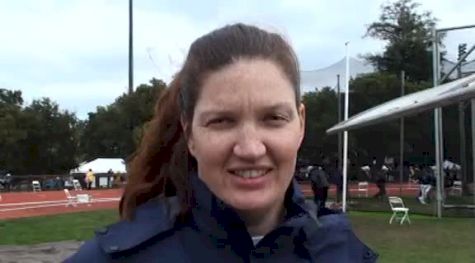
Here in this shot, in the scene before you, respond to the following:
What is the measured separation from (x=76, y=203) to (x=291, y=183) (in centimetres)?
3068

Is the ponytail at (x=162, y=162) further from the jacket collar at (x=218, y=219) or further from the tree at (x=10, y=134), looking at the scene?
the tree at (x=10, y=134)

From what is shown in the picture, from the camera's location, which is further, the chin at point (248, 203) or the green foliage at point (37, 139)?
the green foliage at point (37, 139)

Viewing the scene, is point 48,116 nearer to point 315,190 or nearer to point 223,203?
point 315,190

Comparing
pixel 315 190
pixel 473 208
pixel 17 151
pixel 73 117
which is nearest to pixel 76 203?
pixel 315 190

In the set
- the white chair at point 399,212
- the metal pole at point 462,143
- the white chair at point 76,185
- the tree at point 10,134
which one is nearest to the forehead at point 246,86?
the metal pole at point 462,143

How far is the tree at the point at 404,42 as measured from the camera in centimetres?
6769

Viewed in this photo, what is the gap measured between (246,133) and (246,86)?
0.32 ft

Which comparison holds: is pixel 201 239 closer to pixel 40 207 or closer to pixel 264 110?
pixel 264 110

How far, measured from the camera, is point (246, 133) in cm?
178

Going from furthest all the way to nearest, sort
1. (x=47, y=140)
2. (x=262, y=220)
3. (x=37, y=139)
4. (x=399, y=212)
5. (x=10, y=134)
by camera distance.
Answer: (x=47, y=140), (x=37, y=139), (x=10, y=134), (x=399, y=212), (x=262, y=220)

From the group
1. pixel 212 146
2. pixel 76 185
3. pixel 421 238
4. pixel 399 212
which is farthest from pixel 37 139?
pixel 212 146

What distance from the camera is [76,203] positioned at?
32.0 meters

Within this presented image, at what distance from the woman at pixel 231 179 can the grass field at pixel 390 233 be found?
10130mm

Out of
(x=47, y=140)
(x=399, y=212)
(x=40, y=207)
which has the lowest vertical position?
(x=40, y=207)
